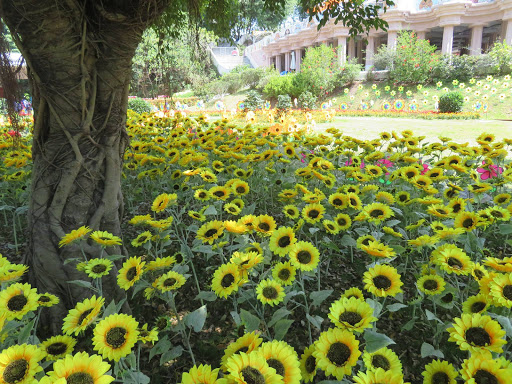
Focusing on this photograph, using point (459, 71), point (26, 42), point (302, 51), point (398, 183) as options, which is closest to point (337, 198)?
point (398, 183)

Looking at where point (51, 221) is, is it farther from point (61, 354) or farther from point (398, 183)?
point (398, 183)

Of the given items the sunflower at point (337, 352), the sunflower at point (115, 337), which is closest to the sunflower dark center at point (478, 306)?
the sunflower at point (337, 352)

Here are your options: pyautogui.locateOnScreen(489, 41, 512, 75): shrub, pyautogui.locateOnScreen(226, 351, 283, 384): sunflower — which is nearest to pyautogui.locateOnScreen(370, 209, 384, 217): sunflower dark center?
pyautogui.locateOnScreen(226, 351, 283, 384): sunflower

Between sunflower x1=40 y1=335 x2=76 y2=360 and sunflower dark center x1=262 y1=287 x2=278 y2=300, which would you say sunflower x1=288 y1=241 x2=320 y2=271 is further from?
sunflower x1=40 y1=335 x2=76 y2=360

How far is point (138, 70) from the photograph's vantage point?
22.5 m

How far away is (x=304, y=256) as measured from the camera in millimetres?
1469

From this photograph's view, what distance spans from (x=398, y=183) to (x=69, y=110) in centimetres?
252

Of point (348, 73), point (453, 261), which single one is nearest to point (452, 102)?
point (348, 73)

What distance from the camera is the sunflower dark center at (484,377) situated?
863 mm

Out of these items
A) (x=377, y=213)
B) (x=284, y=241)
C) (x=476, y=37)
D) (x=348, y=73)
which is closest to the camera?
(x=284, y=241)

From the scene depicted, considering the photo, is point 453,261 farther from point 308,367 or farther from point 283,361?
point 283,361

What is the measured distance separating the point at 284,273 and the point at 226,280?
0.83 feet

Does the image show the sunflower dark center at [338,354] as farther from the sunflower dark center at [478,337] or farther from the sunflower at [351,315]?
the sunflower dark center at [478,337]

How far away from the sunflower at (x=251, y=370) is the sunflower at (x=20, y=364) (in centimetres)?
52
